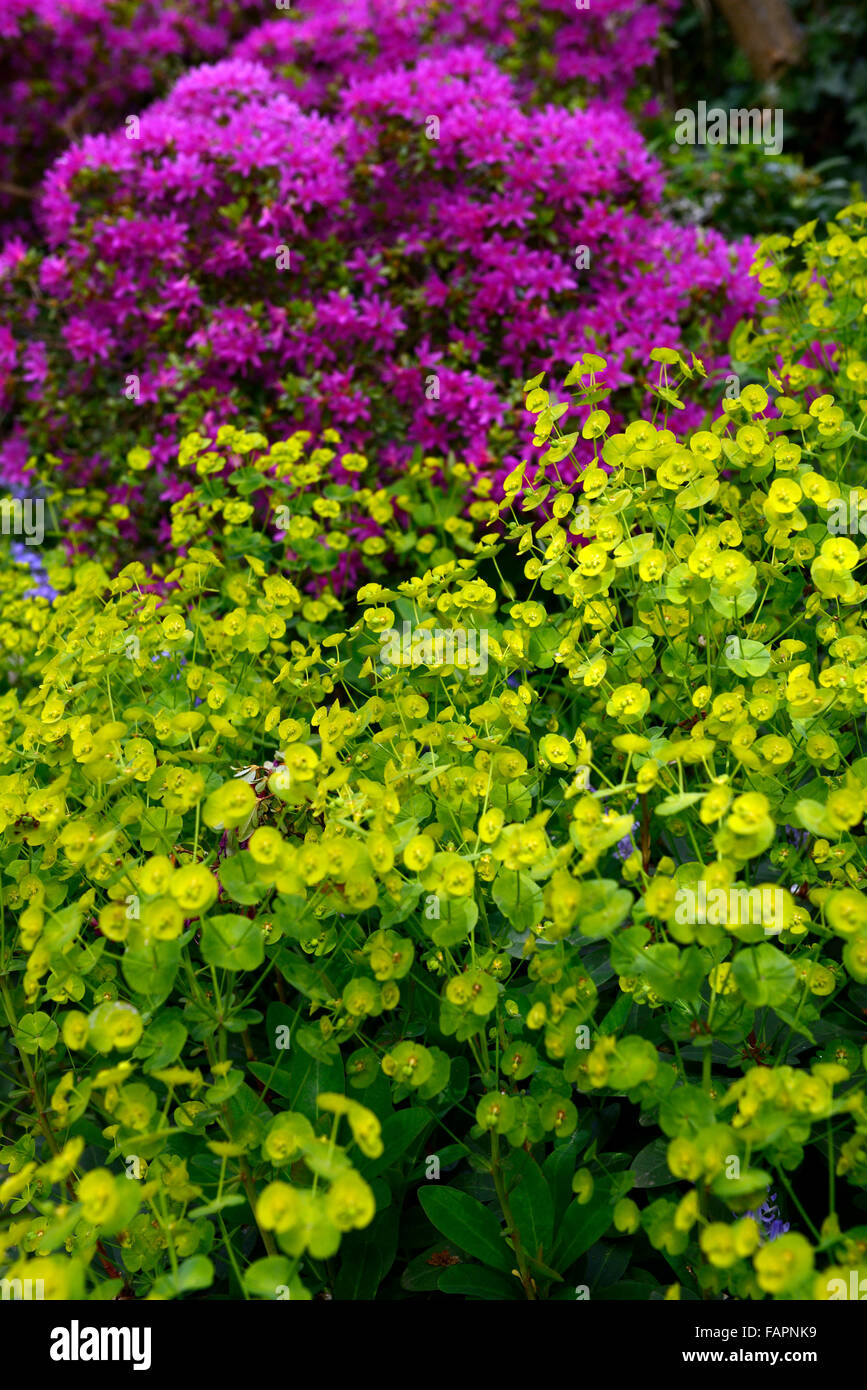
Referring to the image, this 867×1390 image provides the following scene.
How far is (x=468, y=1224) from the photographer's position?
134 cm

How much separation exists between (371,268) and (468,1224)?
2.37 m

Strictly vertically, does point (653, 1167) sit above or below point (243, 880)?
below

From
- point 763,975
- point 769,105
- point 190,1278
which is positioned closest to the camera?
point 190,1278

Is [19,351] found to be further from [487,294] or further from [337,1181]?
[337,1181]

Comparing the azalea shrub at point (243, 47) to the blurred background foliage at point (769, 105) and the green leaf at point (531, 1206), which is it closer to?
the blurred background foliage at point (769, 105)

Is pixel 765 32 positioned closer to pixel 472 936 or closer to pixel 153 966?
pixel 472 936

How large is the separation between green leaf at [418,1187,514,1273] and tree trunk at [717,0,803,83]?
543 cm

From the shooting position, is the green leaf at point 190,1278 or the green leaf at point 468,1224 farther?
the green leaf at point 468,1224

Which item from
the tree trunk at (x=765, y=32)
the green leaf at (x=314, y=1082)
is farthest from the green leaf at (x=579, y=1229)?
the tree trunk at (x=765, y=32)

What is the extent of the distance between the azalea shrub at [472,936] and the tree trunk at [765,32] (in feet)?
13.8

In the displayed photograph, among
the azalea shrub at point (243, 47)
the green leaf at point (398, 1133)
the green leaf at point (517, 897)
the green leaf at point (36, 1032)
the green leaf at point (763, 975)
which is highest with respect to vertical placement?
the azalea shrub at point (243, 47)

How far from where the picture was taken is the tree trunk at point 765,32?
16.6 feet

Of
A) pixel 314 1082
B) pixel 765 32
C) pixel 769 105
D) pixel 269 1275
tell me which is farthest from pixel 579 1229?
pixel 765 32

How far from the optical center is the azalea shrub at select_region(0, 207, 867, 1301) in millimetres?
1084
